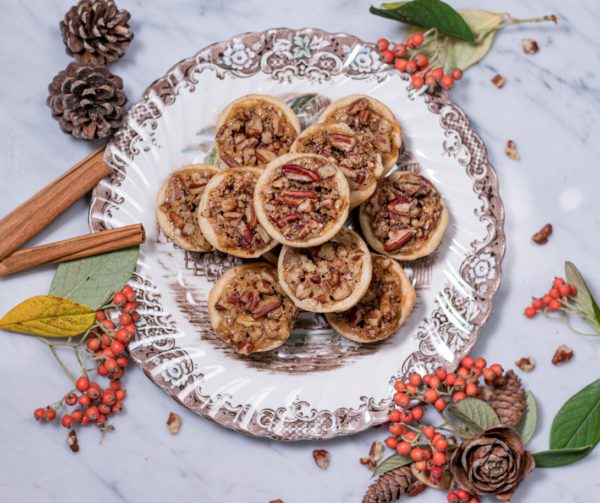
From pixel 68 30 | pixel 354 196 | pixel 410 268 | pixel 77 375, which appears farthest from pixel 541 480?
pixel 68 30

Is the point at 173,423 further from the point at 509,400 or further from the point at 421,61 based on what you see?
the point at 421,61

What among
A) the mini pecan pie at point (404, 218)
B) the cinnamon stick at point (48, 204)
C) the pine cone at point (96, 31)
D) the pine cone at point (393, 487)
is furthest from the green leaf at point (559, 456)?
the pine cone at point (96, 31)

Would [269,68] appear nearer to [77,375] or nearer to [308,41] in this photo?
[308,41]

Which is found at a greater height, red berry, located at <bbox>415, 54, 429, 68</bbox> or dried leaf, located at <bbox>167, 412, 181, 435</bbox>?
red berry, located at <bbox>415, 54, 429, 68</bbox>

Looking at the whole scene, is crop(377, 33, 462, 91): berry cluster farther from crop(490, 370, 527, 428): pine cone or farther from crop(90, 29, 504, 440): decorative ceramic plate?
crop(490, 370, 527, 428): pine cone

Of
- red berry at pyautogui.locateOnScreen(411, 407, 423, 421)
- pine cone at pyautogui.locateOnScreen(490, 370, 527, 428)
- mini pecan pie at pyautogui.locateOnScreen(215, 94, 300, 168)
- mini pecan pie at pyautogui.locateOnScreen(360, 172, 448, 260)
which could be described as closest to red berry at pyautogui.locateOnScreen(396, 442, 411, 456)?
red berry at pyautogui.locateOnScreen(411, 407, 423, 421)

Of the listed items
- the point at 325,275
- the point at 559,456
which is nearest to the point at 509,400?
the point at 559,456
